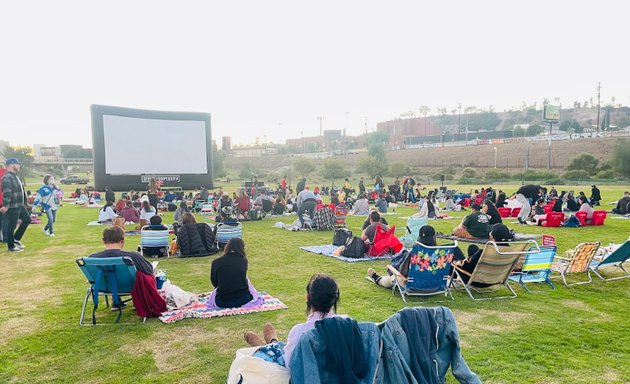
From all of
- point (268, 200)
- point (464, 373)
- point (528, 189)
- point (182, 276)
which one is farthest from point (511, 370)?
point (528, 189)

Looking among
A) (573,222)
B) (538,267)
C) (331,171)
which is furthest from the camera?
(331,171)

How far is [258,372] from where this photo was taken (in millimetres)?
3029

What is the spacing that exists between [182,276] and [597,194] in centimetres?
2195

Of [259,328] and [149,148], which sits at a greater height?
[149,148]

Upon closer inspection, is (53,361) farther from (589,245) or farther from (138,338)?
(589,245)

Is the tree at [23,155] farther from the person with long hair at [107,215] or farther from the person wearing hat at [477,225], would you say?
the person wearing hat at [477,225]

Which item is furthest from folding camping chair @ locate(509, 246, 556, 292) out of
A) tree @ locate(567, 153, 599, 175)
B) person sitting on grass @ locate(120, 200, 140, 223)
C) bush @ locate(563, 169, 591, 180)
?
tree @ locate(567, 153, 599, 175)

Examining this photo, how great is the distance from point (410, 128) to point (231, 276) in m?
129

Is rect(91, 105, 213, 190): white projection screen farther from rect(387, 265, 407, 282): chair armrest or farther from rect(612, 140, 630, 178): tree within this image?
rect(612, 140, 630, 178): tree

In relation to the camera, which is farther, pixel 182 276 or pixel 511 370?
pixel 182 276

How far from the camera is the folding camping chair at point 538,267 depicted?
7289 mm

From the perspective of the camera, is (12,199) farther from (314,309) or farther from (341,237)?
(314,309)

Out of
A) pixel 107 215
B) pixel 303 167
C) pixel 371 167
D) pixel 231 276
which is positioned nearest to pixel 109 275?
pixel 231 276

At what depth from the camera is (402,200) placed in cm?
2684
